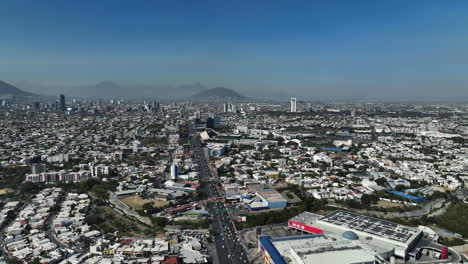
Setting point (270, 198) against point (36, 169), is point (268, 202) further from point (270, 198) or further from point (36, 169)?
point (36, 169)

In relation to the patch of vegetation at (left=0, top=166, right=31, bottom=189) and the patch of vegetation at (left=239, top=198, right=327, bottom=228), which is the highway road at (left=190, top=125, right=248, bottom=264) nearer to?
the patch of vegetation at (left=239, top=198, right=327, bottom=228)

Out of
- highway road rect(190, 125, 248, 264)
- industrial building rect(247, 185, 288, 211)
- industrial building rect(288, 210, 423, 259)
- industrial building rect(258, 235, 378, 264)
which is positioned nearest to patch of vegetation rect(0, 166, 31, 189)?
highway road rect(190, 125, 248, 264)

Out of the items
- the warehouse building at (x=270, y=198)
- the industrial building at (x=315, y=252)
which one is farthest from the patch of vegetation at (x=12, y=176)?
the industrial building at (x=315, y=252)

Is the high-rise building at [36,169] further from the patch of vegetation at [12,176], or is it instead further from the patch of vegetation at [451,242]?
the patch of vegetation at [451,242]

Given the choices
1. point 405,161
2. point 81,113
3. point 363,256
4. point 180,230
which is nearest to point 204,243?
point 180,230

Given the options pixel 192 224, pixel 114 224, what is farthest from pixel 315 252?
pixel 114 224

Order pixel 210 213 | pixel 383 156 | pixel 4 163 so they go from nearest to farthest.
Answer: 1. pixel 210 213
2. pixel 4 163
3. pixel 383 156

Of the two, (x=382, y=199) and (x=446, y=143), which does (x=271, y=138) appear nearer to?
(x=446, y=143)

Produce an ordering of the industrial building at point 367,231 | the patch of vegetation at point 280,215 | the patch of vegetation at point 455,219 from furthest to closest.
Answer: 1. the patch of vegetation at point 280,215
2. the patch of vegetation at point 455,219
3. the industrial building at point 367,231
